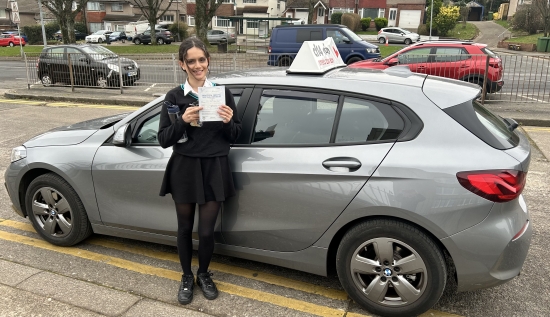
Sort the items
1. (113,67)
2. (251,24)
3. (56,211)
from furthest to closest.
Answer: (251,24)
(113,67)
(56,211)

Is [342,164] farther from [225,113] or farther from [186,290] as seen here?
[186,290]

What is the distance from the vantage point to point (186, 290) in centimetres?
316

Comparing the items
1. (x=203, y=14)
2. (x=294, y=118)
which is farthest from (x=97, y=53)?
(x=203, y=14)

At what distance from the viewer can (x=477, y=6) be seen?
232ft

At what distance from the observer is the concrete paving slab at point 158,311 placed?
9.91ft

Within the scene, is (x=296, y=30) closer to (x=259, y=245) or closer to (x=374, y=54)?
(x=374, y=54)

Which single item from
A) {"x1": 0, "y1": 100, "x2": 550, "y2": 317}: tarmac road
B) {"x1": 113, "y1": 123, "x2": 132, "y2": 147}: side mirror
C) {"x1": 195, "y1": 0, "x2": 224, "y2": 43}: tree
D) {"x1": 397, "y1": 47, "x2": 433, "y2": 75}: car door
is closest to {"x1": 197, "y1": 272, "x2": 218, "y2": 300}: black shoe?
{"x1": 0, "y1": 100, "x2": 550, "y2": 317}: tarmac road

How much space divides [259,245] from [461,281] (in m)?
1.36

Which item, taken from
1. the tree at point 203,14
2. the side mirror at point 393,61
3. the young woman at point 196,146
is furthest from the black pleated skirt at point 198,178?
the tree at point 203,14

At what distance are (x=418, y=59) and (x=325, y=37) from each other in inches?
238

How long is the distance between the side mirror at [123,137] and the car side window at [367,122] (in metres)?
1.63

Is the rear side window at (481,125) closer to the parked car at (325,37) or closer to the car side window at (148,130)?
the car side window at (148,130)

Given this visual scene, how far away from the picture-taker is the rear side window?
2.78 m

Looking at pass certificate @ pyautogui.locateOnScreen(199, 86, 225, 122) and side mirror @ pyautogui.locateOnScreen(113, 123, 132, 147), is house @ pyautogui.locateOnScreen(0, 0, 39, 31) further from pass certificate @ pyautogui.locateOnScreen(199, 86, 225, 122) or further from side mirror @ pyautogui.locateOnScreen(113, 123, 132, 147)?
pass certificate @ pyautogui.locateOnScreen(199, 86, 225, 122)
